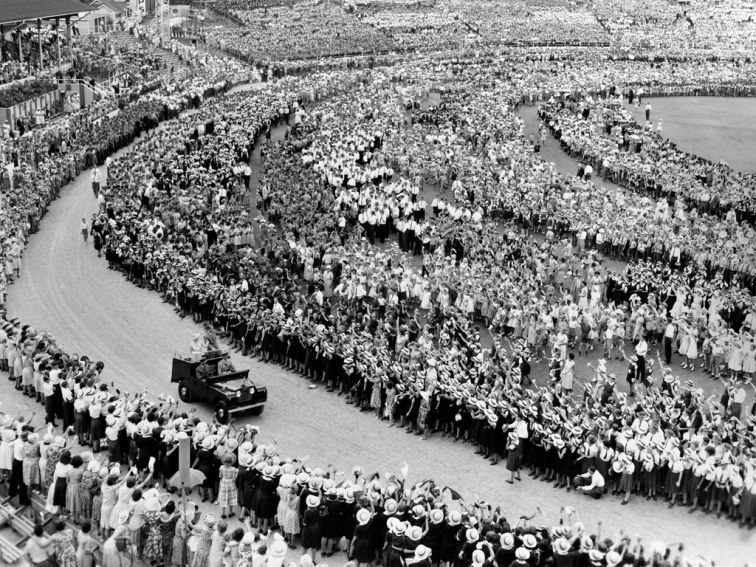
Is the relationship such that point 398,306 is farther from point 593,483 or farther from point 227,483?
point 227,483

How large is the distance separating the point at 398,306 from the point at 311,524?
13744 millimetres

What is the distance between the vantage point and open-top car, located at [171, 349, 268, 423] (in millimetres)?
25794

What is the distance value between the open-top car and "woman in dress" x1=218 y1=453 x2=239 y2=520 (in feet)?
15.8

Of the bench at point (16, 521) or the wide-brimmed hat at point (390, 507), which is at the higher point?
the wide-brimmed hat at point (390, 507)

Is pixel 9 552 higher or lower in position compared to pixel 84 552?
lower

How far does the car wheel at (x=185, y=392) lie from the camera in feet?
87.8

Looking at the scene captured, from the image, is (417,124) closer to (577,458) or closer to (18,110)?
(18,110)

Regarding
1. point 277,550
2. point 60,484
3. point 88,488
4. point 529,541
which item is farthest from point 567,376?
point 60,484

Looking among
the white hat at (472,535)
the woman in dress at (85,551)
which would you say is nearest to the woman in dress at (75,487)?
the woman in dress at (85,551)

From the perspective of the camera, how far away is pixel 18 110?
57000 millimetres

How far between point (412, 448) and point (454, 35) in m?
84.0

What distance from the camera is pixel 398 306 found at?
32625 mm

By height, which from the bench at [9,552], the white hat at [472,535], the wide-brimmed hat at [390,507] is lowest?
the bench at [9,552]

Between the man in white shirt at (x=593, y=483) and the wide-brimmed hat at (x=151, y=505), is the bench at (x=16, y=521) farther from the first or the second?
the man in white shirt at (x=593, y=483)
